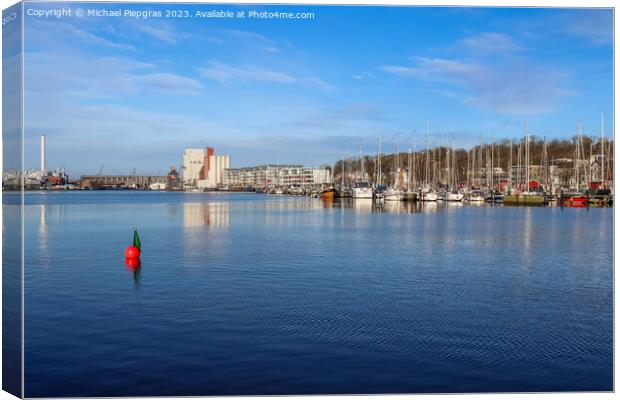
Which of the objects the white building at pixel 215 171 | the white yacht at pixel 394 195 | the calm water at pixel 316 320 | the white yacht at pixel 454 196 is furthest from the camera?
the white building at pixel 215 171

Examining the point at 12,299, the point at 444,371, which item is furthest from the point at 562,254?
the point at 12,299

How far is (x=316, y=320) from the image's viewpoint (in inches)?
440

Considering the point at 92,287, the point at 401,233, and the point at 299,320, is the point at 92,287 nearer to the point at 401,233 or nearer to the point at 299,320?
the point at 299,320

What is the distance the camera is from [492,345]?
9625 mm

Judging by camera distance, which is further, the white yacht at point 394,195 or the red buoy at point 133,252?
the white yacht at point 394,195

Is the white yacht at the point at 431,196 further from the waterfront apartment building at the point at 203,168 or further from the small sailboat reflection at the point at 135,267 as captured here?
the small sailboat reflection at the point at 135,267

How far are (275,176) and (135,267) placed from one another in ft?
428

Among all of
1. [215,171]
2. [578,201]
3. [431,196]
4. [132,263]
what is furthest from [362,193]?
[132,263]

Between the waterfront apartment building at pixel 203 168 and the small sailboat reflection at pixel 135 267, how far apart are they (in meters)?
77.9

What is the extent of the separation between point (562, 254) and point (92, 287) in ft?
46.0

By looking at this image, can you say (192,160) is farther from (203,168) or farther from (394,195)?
(394,195)

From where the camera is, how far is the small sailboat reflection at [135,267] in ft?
51.1

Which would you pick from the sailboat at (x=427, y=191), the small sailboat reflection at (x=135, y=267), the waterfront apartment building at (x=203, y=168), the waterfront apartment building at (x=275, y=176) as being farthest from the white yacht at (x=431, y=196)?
the waterfront apartment building at (x=275, y=176)

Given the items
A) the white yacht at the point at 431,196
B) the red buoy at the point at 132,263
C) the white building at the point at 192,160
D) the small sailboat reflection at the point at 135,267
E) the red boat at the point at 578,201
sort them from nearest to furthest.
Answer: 1. the small sailboat reflection at the point at 135,267
2. the red buoy at the point at 132,263
3. the red boat at the point at 578,201
4. the white yacht at the point at 431,196
5. the white building at the point at 192,160
